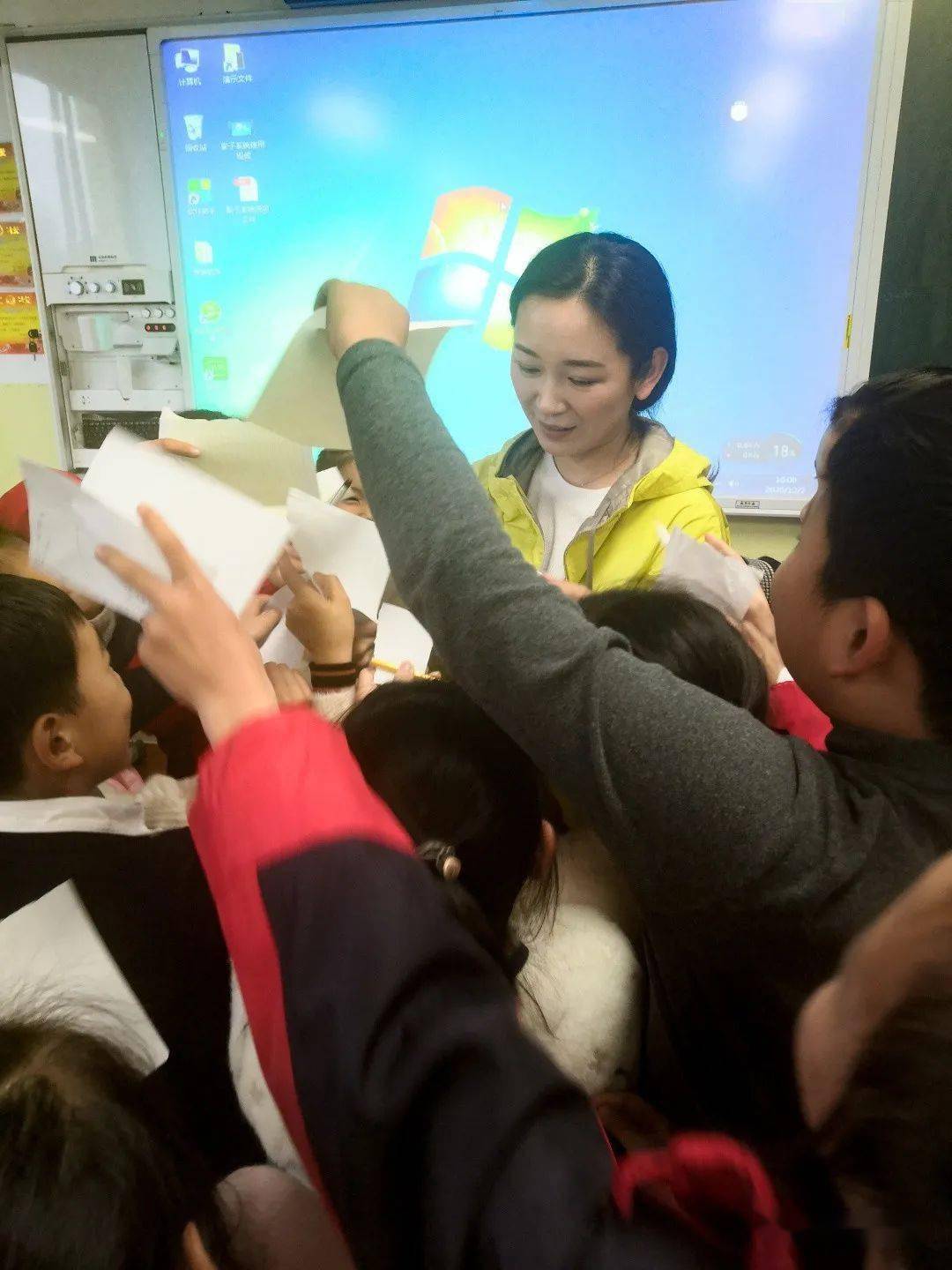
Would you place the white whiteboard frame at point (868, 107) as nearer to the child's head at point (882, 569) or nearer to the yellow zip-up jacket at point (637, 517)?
the yellow zip-up jacket at point (637, 517)

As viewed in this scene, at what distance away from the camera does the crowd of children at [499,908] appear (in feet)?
0.86

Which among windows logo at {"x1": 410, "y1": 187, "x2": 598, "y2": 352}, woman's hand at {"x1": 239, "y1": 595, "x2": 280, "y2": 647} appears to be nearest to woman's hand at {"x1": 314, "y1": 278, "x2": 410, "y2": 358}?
woman's hand at {"x1": 239, "y1": 595, "x2": 280, "y2": 647}

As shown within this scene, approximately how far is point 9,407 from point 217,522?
1964mm

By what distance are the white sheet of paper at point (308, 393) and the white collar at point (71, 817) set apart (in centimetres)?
39

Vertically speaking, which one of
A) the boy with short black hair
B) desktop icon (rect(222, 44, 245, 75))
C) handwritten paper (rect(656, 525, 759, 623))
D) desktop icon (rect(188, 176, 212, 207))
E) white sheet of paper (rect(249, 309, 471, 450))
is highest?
desktop icon (rect(222, 44, 245, 75))

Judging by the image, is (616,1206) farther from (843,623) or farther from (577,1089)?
(843,623)

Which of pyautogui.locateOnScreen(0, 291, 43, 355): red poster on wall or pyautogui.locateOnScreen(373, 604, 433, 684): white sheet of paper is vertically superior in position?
pyautogui.locateOnScreen(0, 291, 43, 355): red poster on wall

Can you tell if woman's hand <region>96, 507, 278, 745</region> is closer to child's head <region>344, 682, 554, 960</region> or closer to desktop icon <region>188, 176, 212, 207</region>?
child's head <region>344, 682, 554, 960</region>

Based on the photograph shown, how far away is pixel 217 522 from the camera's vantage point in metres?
0.58

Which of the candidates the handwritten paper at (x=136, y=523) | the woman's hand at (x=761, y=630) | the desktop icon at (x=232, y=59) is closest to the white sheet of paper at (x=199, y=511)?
the handwritten paper at (x=136, y=523)

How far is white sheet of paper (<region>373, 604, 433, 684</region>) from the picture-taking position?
944mm

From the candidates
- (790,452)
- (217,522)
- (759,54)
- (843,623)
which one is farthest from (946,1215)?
(759,54)

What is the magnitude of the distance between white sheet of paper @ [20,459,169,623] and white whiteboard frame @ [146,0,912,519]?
5.16 feet

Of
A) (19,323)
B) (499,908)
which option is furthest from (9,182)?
(499,908)
